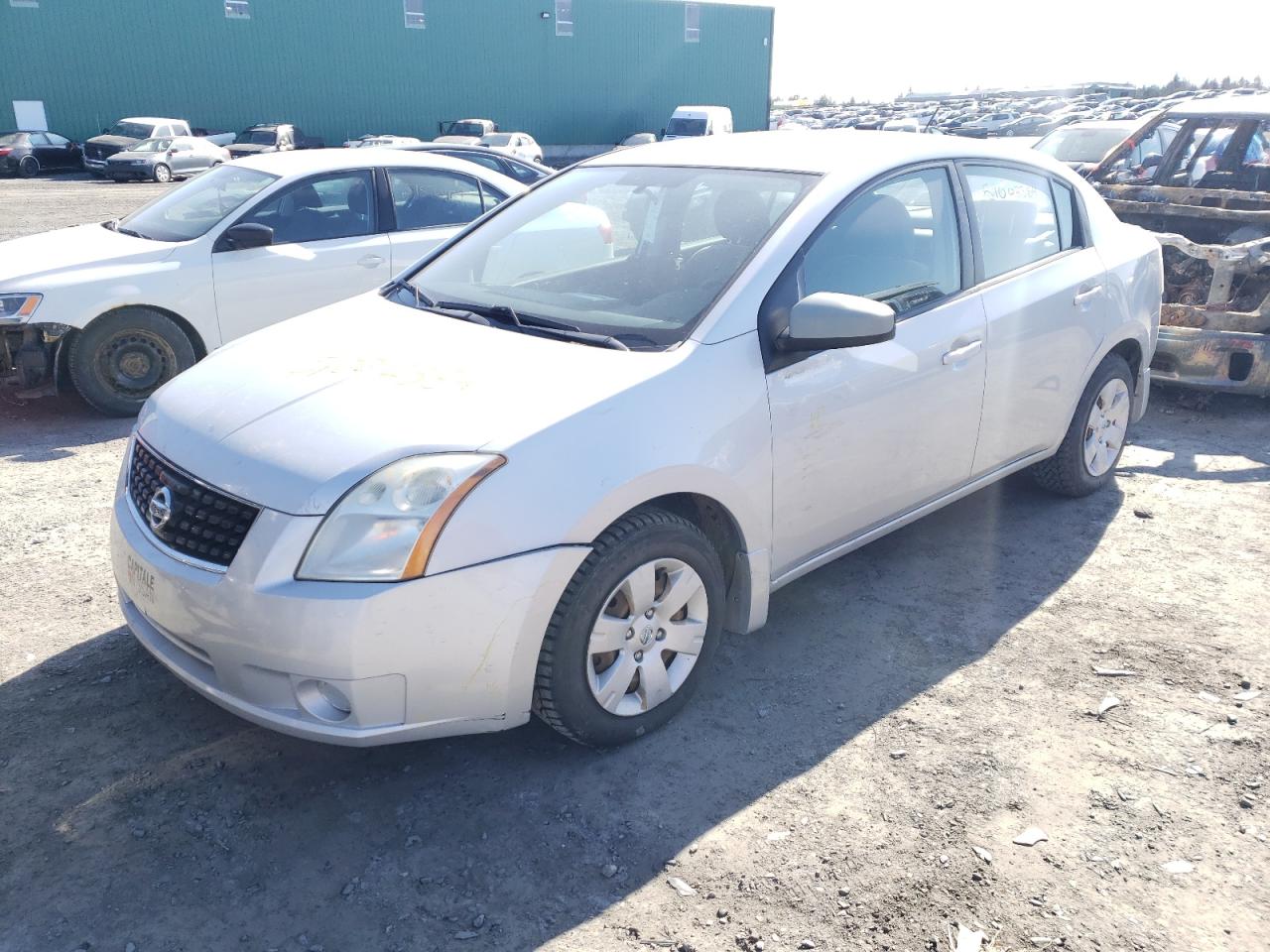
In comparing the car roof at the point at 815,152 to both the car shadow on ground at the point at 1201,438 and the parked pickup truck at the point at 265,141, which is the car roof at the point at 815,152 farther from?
the parked pickup truck at the point at 265,141

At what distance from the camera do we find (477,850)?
276 cm

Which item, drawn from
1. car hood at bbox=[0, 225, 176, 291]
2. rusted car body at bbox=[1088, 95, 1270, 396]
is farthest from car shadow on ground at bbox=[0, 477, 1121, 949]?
rusted car body at bbox=[1088, 95, 1270, 396]

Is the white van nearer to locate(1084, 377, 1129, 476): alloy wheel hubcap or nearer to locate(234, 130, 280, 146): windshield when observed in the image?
locate(234, 130, 280, 146): windshield

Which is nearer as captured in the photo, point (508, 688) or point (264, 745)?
point (508, 688)

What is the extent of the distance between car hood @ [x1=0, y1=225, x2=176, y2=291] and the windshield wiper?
3.60 m

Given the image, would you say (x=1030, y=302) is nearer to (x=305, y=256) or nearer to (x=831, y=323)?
(x=831, y=323)

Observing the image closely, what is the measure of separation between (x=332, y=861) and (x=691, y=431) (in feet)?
4.89

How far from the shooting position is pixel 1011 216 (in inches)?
171

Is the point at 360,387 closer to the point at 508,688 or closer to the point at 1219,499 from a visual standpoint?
the point at 508,688

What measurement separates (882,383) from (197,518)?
2.18 m

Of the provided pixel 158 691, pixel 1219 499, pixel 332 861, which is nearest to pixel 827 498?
pixel 332 861

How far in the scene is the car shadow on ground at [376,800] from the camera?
2.55 metres

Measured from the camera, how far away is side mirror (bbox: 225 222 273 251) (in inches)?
256

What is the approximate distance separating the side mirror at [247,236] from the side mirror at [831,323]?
14.3 ft
